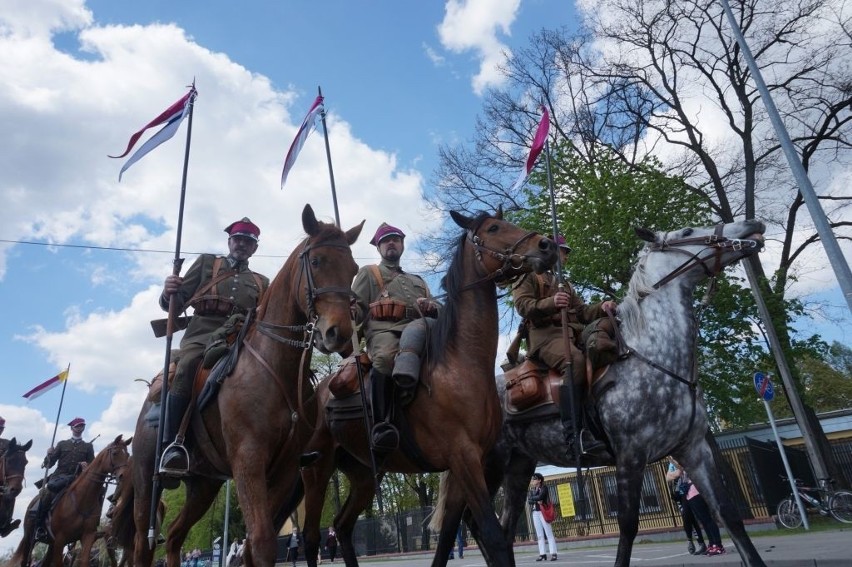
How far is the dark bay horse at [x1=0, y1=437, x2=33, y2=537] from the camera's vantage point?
14.5 meters

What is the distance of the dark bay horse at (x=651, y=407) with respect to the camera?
20.7 feet

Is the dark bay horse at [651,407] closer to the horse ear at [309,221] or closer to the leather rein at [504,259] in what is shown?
the leather rein at [504,259]

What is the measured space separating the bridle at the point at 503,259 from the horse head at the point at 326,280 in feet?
4.20

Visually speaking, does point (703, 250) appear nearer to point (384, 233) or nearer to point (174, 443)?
point (384, 233)

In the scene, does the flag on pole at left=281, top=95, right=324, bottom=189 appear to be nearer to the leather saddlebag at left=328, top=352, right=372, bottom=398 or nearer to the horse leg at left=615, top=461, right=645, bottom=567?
the leather saddlebag at left=328, top=352, right=372, bottom=398

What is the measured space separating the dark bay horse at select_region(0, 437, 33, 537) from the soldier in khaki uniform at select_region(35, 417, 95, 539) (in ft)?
2.06

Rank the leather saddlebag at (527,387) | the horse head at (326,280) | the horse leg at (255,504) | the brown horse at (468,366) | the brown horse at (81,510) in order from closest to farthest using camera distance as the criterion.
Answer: the horse leg at (255,504) < the horse head at (326,280) < the brown horse at (468,366) < the leather saddlebag at (527,387) < the brown horse at (81,510)

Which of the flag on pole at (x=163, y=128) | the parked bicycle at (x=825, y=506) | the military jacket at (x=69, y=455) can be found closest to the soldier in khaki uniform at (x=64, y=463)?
the military jacket at (x=69, y=455)

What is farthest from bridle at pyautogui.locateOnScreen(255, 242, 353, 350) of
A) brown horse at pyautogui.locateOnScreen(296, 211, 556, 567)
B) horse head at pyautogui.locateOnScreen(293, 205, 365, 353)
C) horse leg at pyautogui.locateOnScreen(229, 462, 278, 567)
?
brown horse at pyautogui.locateOnScreen(296, 211, 556, 567)

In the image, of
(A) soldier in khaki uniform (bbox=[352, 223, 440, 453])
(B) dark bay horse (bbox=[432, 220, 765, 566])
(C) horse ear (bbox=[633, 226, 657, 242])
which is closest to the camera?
(A) soldier in khaki uniform (bbox=[352, 223, 440, 453])

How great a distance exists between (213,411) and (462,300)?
2541 millimetres

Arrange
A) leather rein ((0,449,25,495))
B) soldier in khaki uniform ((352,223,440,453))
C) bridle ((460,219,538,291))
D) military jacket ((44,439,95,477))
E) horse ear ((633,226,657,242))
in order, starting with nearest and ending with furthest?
bridle ((460,219,538,291))
soldier in khaki uniform ((352,223,440,453))
horse ear ((633,226,657,242))
leather rein ((0,449,25,495))
military jacket ((44,439,95,477))

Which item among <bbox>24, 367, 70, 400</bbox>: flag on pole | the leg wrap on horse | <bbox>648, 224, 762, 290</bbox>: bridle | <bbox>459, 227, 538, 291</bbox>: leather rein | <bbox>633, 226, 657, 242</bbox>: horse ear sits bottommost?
the leg wrap on horse

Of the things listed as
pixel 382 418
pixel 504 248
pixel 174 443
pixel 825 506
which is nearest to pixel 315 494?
pixel 382 418
